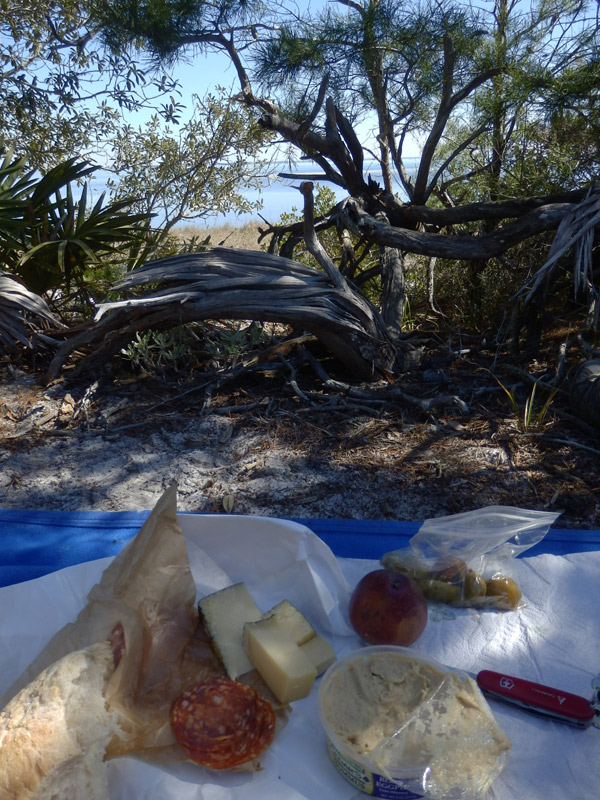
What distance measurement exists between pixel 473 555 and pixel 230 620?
24.1 inches

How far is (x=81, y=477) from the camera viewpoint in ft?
8.73

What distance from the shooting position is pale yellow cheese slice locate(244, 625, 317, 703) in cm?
117

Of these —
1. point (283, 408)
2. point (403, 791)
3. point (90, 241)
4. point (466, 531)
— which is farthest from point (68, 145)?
point (403, 791)

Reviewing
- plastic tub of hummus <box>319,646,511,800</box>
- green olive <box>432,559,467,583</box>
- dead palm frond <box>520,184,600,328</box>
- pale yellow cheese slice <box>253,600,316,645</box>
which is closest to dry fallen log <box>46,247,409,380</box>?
dead palm frond <box>520,184,600,328</box>

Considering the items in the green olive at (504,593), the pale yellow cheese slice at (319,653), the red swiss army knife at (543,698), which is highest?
the green olive at (504,593)

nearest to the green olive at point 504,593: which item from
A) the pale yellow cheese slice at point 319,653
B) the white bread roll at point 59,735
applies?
the pale yellow cheese slice at point 319,653

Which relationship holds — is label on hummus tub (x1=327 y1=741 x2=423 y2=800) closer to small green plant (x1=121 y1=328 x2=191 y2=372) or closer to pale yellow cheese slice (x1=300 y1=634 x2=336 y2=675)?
pale yellow cheese slice (x1=300 y1=634 x2=336 y2=675)

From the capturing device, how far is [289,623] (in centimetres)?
129

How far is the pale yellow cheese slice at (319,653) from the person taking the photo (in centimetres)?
126

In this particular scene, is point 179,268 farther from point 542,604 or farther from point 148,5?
point 542,604

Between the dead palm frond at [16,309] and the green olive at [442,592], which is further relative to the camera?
the dead palm frond at [16,309]

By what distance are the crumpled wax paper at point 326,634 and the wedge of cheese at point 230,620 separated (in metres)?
0.12

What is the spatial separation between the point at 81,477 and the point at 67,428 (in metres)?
0.52

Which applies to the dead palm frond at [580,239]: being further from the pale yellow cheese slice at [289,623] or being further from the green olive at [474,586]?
the pale yellow cheese slice at [289,623]
